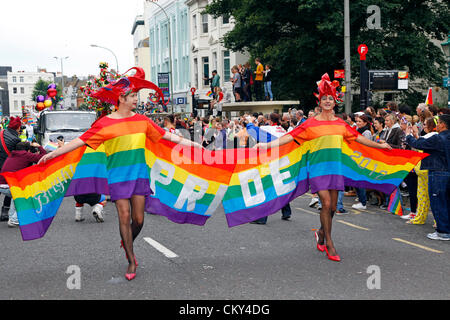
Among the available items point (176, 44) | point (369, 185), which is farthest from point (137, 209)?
point (176, 44)

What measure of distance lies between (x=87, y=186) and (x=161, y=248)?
4.71 ft

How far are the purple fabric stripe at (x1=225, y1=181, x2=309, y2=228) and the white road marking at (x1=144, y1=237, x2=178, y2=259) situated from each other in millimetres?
862

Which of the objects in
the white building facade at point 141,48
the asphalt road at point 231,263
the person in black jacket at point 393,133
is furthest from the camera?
the white building facade at point 141,48

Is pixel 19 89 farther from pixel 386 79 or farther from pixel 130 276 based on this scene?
pixel 130 276

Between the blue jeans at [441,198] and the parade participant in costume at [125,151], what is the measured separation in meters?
4.47

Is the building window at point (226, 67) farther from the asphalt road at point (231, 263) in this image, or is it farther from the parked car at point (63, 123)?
the asphalt road at point (231, 263)

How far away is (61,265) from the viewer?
21.7 ft

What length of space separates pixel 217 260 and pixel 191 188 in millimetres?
957

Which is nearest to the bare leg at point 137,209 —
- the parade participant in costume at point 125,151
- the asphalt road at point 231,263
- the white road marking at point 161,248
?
the parade participant in costume at point 125,151

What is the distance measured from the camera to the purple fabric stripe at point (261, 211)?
6.89 m

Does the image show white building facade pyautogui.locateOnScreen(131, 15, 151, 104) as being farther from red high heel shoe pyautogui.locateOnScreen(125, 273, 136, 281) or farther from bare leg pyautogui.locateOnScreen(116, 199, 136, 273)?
red high heel shoe pyautogui.locateOnScreen(125, 273, 136, 281)

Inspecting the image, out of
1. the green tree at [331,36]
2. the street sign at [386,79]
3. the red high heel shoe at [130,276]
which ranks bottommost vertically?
the red high heel shoe at [130,276]
